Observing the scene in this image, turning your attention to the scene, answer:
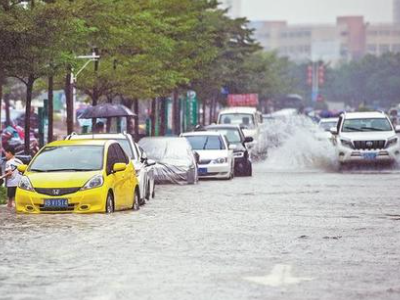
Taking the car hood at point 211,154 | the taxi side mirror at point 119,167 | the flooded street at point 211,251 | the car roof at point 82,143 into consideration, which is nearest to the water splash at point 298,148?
the car hood at point 211,154

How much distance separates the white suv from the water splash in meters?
1.26

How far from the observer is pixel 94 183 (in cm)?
2211

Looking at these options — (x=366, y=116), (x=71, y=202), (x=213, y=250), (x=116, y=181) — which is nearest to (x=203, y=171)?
(x=366, y=116)

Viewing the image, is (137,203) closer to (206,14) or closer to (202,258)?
(202,258)

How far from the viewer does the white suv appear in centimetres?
4088

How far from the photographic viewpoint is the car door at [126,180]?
23.5 m

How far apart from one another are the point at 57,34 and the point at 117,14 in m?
8.91

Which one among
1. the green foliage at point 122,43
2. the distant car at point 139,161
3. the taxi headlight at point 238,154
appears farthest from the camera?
the taxi headlight at point 238,154

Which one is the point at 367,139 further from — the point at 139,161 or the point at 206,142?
the point at 139,161

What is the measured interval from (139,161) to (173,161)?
8.14m

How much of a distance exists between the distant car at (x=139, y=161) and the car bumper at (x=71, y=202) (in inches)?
136

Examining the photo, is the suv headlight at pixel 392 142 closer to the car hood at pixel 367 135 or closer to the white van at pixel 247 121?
the car hood at pixel 367 135

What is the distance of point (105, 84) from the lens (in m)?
44.2

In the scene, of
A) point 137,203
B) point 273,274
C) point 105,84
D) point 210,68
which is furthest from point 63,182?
point 210,68
